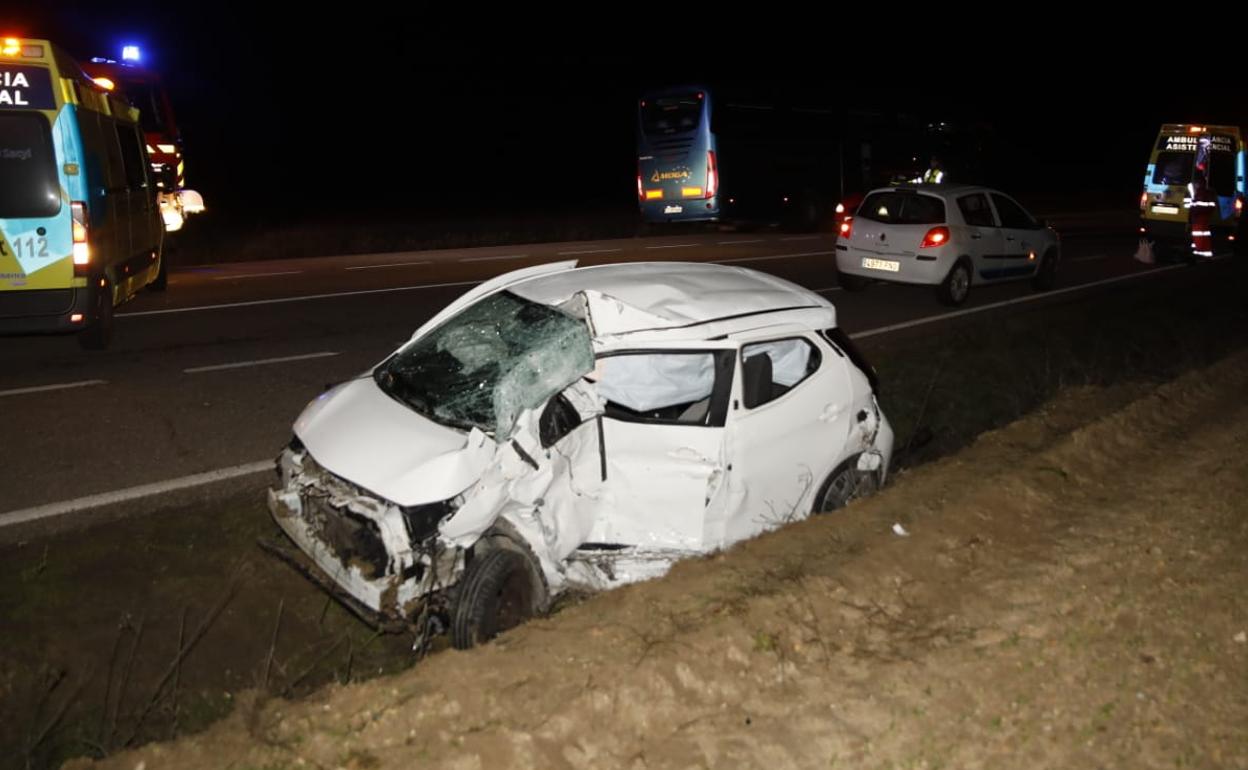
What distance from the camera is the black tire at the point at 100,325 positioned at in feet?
32.3

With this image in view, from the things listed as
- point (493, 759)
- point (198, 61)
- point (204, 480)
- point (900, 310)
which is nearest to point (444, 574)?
point (493, 759)

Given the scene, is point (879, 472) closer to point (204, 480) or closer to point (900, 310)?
point (204, 480)

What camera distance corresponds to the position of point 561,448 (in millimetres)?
4984

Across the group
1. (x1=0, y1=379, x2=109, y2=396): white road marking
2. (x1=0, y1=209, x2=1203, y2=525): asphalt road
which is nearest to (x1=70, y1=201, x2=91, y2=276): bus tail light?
(x1=0, y1=209, x2=1203, y2=525): asphalt road

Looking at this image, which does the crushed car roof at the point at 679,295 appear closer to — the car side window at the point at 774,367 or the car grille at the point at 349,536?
the car side window at the point at 774,367

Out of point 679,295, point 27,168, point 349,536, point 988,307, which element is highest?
point 27,168

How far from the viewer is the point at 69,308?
9477 millimetres

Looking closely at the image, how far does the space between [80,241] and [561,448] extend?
21.8 ft

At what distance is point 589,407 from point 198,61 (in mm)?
56332

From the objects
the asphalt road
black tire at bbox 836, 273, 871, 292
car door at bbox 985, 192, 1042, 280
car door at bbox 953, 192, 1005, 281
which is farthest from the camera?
black tire at bbox 836, 273, 871, 292

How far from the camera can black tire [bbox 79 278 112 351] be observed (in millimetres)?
9844

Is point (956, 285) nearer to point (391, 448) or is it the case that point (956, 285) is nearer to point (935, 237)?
point (935, 237)

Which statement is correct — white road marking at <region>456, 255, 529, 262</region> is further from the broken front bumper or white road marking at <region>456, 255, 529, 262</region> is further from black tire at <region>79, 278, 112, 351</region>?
the broken front bumper

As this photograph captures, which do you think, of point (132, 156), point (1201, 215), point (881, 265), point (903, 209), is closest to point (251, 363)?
point (132, 156)
